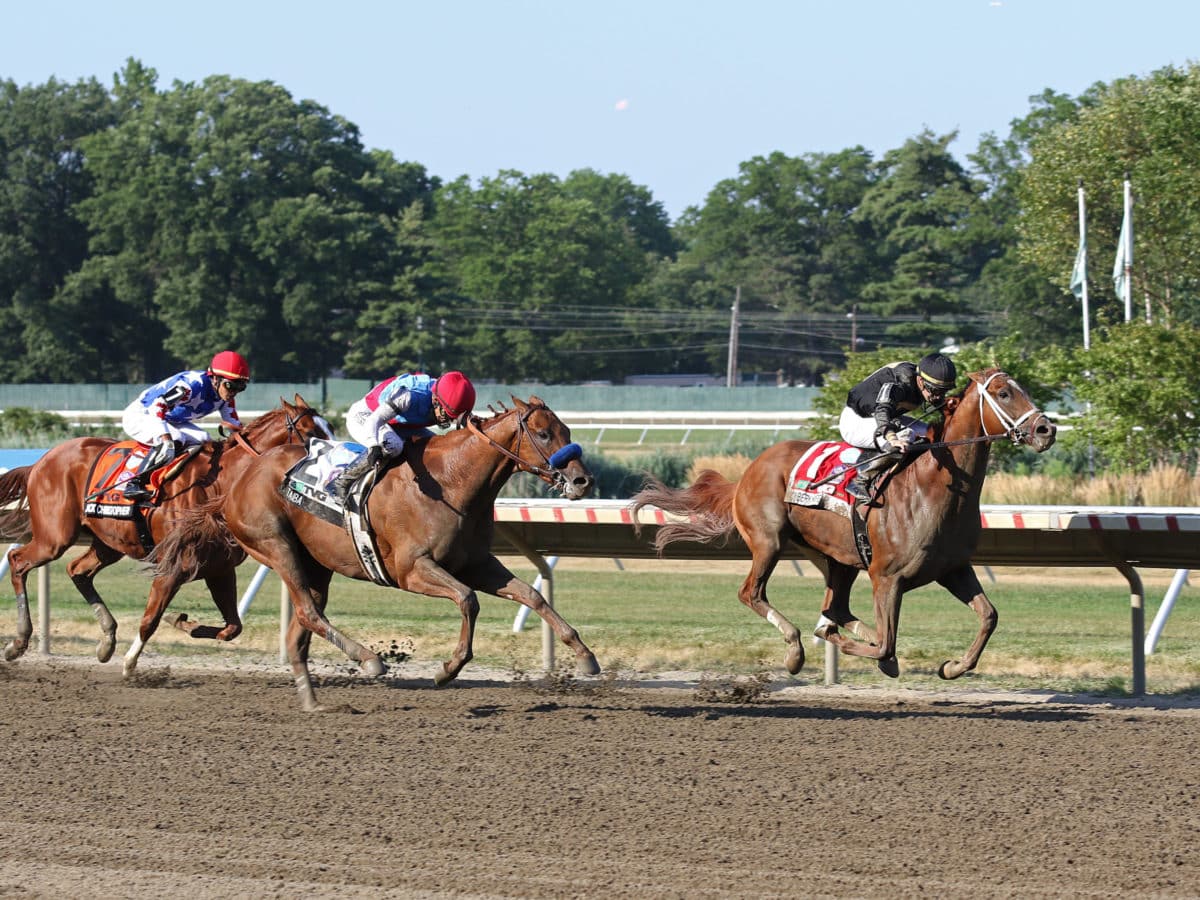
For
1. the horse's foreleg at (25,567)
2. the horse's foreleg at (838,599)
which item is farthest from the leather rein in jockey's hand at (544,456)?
the horse's foreleg at (25,567)

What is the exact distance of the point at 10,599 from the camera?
42.9 feet

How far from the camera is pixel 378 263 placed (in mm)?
55656

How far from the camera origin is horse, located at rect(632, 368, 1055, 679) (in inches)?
291

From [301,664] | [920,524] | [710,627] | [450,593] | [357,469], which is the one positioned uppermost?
[357,469]

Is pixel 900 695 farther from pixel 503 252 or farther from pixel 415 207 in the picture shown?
pixel 503 252

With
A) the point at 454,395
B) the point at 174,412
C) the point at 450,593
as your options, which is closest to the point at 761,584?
the point at 450,593

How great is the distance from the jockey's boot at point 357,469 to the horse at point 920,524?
208 cm

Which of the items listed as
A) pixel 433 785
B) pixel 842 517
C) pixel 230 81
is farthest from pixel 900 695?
pixel 230 81

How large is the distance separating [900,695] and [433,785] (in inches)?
133

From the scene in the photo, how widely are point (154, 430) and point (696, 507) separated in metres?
3.15

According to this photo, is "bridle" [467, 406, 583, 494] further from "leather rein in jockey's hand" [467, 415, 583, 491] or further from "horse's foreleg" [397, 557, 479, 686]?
"horse's foreleg" [397, 557, 479, 686]

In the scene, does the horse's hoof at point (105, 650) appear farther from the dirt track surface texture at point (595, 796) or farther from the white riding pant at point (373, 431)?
the white riding pant at point (373, 431)

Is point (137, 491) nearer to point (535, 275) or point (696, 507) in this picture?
point (696, 507)

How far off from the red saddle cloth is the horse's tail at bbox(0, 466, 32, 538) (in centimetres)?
491
